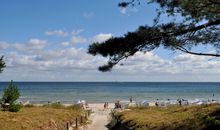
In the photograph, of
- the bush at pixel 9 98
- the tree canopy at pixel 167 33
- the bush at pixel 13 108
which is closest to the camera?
the tree canopy at pixel 167 33

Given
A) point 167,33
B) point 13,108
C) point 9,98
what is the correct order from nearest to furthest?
1. point 167,33
2. point 13,108
3. point 9,98

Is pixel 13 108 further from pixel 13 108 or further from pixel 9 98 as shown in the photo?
pixel 9 98

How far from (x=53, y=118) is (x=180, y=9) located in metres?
19.5

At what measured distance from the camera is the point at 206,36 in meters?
15.9

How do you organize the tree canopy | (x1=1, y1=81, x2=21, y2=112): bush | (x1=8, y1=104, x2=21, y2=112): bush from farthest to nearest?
(x1=1, y1=81, x2=21, y2=112): bush → (x1=8, y1=104, x2=21, y2=112): bush → the tree canopy

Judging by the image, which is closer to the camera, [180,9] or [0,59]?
[180,9]

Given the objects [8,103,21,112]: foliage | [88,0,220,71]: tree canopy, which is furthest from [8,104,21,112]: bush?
[88,0,220,71]: tree canopy

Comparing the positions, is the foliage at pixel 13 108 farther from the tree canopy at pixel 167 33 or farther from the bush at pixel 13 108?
the tree canopy at pixel 167 33

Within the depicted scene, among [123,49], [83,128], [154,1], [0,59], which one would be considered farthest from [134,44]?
[83,128]

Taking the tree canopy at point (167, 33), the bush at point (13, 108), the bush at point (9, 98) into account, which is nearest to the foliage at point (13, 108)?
the bush at point (13, 108)

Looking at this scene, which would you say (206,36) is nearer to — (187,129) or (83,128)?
(187,129)

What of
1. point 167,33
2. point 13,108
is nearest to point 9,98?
point 13,108

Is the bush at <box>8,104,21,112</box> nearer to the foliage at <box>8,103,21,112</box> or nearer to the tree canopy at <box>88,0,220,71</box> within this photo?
the foliage at <box>8,103,21,112</box>

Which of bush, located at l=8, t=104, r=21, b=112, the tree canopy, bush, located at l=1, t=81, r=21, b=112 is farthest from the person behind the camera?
A: bush, located at l=1, t=81, r=21, b=112
